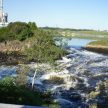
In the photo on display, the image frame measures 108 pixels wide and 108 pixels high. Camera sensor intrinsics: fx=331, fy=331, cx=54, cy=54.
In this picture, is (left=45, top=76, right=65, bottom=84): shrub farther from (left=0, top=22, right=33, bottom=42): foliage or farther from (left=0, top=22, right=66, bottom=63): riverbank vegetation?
(left=0, top=22, right=33, bottom=42): foliage

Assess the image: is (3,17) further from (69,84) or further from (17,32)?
(69,84)

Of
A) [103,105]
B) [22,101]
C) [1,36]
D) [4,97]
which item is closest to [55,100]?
[103,105]

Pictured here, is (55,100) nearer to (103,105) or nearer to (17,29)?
(103,105)

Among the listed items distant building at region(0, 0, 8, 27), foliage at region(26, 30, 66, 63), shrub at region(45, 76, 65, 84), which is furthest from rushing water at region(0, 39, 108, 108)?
distant building at region(0, 0, 8, 27)

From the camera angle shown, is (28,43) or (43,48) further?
(28,43)

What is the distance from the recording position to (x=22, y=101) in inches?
891

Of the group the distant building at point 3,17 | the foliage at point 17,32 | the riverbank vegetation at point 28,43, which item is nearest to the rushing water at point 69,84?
the riverbank vegetation at point 28,43

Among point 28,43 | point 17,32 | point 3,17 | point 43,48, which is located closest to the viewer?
point 43,48

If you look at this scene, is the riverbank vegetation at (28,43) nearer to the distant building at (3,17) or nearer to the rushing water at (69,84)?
the rushing water at (69,84)

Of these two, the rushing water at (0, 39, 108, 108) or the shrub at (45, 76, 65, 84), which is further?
the shrub at (45, 76, 65, 84)

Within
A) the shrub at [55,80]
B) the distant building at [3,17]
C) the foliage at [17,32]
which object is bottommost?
the shrub at [55,80]

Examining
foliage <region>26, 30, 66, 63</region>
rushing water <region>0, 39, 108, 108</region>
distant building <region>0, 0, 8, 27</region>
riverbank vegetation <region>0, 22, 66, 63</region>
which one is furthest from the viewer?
distant building <region>0, 0, 8, 27</region>

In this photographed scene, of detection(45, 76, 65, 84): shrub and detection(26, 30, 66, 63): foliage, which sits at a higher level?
detection(26, 30, 66, 63): foliage

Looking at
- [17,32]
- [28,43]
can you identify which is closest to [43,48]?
[28,43]
